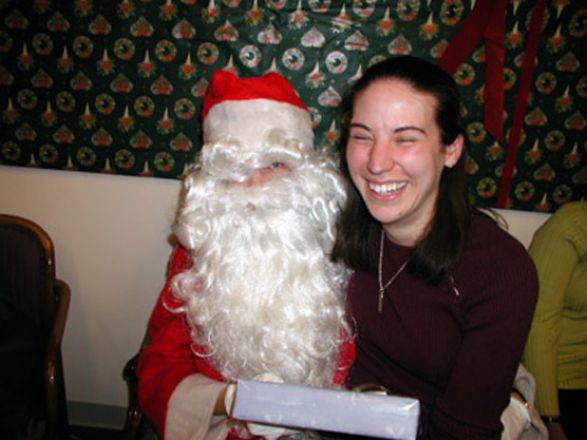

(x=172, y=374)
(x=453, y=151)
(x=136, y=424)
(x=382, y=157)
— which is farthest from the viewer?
(x=136, y=424)

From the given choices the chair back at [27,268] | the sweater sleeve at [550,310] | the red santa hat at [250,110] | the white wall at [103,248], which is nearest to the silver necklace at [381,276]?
the red santa hat at [250,110]

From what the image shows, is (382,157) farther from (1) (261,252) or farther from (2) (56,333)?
(2) (56,333)

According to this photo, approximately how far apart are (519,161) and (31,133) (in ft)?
7.67

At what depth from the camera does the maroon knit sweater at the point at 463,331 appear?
100 cm

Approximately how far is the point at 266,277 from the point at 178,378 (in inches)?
16.7

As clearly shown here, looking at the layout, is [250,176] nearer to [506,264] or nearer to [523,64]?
[506,264]

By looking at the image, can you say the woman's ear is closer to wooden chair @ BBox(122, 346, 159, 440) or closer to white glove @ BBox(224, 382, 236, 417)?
white glove @ BBox(224, 382, 236, 417)

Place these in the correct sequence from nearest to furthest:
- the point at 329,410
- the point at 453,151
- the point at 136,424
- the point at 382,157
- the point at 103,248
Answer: the point at 329,410, the point at 382,157, the point at 453,151, the point at 136,424, the point at 103,248

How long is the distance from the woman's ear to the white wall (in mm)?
974

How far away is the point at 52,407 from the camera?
1403 mm

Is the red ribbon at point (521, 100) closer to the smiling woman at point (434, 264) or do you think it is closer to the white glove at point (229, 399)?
the smiling woman at point (434, 264)

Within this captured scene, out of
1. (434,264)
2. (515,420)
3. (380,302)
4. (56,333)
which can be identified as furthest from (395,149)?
(56,333)

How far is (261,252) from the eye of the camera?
4.19 ft

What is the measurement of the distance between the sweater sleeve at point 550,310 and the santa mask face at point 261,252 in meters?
0.82
